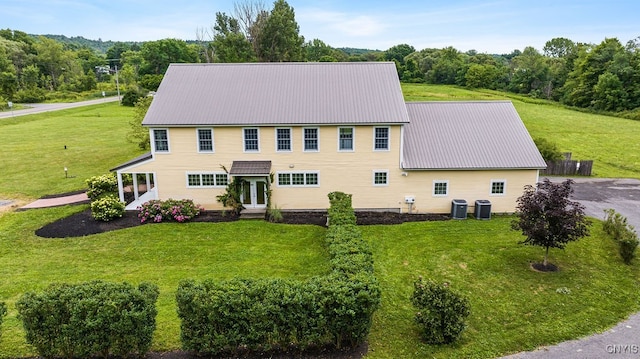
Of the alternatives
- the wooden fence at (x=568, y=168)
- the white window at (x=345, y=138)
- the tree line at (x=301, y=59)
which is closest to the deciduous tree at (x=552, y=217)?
the white window at (x=345, y=138)

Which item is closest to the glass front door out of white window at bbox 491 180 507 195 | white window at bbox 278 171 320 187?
white window at bbox 278 171 320 187

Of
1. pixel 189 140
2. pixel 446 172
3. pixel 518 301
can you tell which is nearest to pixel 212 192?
pixel 189 140

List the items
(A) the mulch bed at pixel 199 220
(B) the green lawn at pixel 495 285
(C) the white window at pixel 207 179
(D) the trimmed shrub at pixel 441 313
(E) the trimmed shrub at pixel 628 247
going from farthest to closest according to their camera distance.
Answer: (C) the white window at pixel 207 179, (A) the mulch bed at pixel 199 220, (E) the trimmed shrub at pixel 628 247, (B) the green lawn at pixel 495 285, (D) the trimmed shrub at pixel 441 313

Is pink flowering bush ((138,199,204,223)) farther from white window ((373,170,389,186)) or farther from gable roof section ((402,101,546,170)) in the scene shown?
gable roof section ((402,101,546,170))

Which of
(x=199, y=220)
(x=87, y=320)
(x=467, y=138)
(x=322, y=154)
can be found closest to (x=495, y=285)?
(x=467, y=138)

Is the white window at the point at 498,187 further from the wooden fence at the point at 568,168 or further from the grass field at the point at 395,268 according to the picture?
the wooden fence at the point at 568,168

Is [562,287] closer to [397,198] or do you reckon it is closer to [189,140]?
[397,198]
